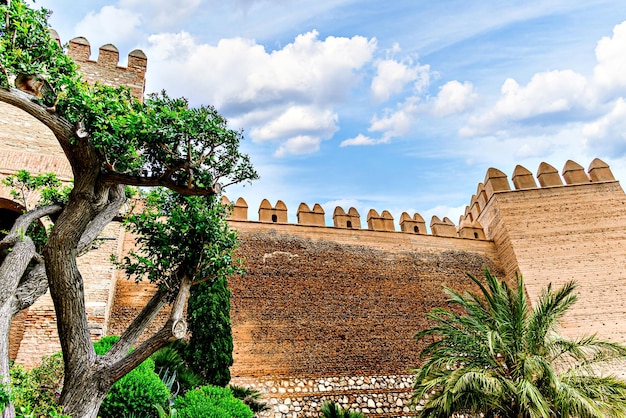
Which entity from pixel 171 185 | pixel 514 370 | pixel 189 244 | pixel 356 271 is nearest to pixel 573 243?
pixel 514 370

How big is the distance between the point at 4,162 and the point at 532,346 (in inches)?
399

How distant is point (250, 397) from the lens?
7.33m

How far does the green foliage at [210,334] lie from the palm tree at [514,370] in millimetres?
3457

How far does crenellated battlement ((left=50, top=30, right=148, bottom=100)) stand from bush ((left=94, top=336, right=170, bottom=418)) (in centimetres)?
636

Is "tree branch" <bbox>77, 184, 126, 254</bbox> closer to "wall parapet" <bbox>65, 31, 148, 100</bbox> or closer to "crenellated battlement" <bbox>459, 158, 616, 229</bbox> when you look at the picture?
"wall parapet" <bbox>65, 31, 148, 100</bbox>

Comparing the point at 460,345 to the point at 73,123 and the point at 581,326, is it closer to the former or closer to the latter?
the point at 581,326

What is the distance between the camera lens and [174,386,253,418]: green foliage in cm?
477

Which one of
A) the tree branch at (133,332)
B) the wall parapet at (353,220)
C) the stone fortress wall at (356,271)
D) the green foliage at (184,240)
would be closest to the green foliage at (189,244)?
the green foliage at (184,240)

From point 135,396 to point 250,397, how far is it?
3.04m

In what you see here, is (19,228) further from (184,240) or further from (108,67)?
(108,67)

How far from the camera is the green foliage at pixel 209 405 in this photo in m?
4.77

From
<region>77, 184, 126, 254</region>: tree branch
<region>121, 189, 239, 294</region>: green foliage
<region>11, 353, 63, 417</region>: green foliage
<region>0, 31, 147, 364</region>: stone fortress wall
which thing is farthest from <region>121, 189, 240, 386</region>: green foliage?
<region>0, 31, 147, 364</region>: stone fortress wall

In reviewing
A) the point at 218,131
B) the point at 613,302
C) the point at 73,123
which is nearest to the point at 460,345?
the point at 613,302

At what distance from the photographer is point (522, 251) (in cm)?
1133
